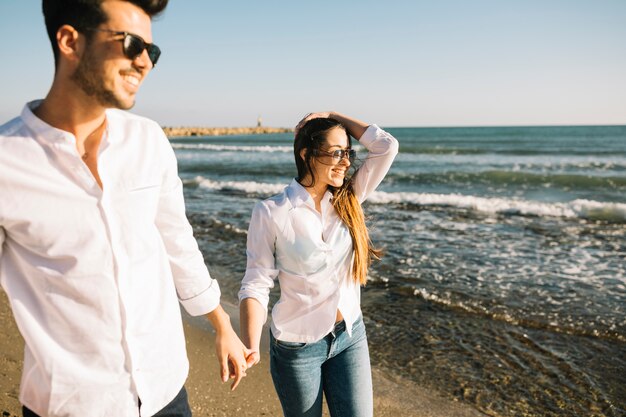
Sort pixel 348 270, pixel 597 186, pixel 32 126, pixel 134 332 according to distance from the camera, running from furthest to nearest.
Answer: pixel 597 186
pixel 348 270
pixel 134 332
pixel 32 126

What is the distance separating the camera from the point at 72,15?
1599mm

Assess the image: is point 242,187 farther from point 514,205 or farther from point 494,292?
point 494,292

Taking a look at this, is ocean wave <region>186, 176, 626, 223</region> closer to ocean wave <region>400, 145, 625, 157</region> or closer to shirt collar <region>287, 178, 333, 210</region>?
shirt collar <region>287, 178, 333, 210</region>

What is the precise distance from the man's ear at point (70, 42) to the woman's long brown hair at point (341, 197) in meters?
1.50

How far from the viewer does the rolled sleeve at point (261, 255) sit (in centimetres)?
258

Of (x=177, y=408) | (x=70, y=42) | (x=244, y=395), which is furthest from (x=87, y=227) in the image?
(x=244, y=395)

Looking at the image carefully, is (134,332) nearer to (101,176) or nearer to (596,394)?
(101,176)

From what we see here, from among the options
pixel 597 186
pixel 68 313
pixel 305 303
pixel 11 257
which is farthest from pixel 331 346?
pixel 597 186

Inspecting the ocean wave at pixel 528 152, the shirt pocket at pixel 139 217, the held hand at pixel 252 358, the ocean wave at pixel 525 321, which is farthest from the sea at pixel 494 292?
the ocean wave at pixel 528 152

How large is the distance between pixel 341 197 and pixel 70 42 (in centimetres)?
172

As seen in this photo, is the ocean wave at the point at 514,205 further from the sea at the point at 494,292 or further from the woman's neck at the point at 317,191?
the woman's neck at the point at 317,191

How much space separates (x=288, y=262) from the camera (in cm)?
265

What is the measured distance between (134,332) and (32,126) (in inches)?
31.5

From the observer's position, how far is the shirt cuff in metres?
2.06
